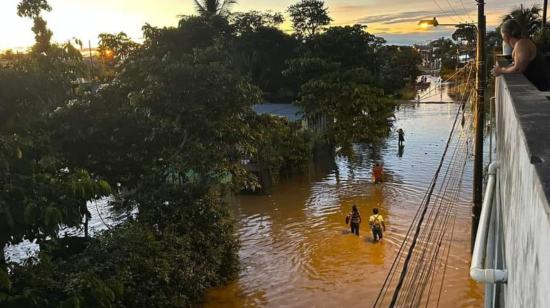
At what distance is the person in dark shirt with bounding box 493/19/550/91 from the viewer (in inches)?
213

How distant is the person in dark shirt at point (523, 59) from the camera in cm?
541

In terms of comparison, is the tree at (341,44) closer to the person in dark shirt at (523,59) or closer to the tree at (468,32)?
the tree at (468,32)

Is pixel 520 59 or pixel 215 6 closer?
pixel 520 59

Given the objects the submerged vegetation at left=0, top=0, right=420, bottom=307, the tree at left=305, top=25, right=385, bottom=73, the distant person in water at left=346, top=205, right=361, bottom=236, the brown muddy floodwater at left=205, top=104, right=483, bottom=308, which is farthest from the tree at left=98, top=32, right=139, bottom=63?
the tree at left=305, top=25, right=385, bottom=73

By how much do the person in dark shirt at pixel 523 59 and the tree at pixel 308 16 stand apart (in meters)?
56.1

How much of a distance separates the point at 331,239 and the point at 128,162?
7.46 m

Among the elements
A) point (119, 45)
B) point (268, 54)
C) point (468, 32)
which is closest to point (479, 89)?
point (119, 45)

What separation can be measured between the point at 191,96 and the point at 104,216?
31.3 ft

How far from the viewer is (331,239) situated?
17.2 m

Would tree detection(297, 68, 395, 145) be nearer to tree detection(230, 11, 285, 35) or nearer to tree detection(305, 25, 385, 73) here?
tree detection(305, 25, 385, 73)

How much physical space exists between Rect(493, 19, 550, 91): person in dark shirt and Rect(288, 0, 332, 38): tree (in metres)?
56.1

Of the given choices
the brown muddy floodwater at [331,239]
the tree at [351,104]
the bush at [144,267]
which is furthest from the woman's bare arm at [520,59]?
the tree at [351,104]

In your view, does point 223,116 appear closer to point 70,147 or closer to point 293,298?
point 70,147

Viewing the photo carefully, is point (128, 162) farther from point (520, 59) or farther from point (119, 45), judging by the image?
point (520, 59)
